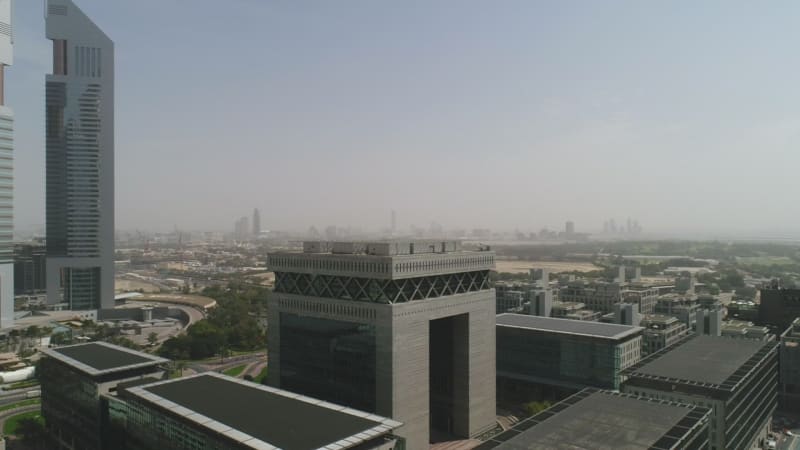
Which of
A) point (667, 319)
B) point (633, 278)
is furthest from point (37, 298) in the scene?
point (633, 278)

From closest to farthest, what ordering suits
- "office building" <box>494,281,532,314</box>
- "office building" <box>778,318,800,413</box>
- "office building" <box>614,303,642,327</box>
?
"office building" <box>778,318,800,413</box> < "office building" <box>614,303,642,327</box> < "office building" <box>494,281,532,314</box>

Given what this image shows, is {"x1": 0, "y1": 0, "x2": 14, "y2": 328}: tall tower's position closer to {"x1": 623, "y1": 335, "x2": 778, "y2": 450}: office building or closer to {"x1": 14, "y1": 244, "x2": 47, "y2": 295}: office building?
{"x1": 14, "y1": 244, "x2": 47, "y2": 295}: office building

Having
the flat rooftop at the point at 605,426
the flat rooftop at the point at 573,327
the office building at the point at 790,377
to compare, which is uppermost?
the flat rooftop at the point at 605,426

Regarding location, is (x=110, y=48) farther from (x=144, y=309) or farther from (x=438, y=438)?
(x=438, y=438)

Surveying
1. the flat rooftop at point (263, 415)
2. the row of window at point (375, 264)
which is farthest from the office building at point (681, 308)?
the flat rooftop at point (263, 415)

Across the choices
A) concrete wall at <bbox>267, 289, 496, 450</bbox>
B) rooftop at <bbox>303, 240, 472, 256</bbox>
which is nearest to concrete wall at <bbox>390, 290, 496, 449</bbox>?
concrete wall at <bbox>267, 289, 496, 450</bbox>

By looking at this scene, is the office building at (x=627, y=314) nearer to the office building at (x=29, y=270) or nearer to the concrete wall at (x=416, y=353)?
the concrete wall at (x=416, y=353)
